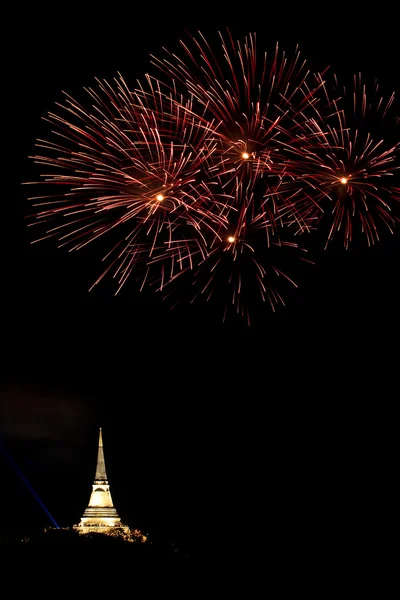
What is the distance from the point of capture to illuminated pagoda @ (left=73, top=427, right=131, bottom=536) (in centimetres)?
5710

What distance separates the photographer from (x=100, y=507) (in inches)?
2347

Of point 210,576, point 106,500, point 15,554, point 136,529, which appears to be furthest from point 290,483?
point 106,500

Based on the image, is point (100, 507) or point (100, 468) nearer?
point (100, 507)

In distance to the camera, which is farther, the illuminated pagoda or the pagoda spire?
the pagoda spire

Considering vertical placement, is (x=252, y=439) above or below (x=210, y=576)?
above

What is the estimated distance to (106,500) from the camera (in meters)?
60.4

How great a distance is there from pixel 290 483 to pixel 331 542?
7.55ft

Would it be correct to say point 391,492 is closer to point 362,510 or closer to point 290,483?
point 362,510

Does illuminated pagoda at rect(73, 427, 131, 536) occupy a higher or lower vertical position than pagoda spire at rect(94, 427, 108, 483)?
lower

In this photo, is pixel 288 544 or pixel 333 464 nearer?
pixel 333 464

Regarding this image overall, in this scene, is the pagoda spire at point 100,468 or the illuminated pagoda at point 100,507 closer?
the illuminated pagoda at point 100,507

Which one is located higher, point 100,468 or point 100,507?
point 100,468

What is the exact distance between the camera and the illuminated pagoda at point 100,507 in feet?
187

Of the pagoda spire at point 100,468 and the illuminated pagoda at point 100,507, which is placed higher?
the pagoda spire at point 100,468
